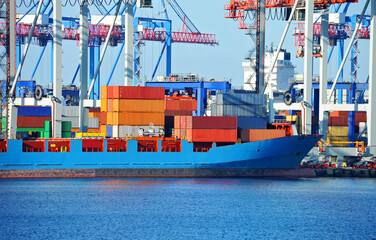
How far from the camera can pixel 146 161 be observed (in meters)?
67.4

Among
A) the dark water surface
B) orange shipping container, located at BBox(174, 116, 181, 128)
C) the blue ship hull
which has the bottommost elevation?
the dark water surface

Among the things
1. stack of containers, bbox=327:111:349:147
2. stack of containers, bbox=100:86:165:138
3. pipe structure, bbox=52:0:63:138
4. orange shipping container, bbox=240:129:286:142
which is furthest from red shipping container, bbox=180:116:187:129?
stack of containers, bbox=327:111:349:147

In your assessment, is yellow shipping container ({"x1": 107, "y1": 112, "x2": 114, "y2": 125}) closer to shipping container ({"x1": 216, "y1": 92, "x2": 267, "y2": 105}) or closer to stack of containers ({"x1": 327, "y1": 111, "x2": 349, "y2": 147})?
shipping container ({"x1": 216, "y1": 92, "x2": 267, "y2": 105})

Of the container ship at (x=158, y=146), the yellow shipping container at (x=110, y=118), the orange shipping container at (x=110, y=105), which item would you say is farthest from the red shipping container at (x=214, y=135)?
the orange shipping container at (x=110, y=105)

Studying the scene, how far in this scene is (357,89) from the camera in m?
92.3

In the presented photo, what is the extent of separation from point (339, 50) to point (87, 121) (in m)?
42.3

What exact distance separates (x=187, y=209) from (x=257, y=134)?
15.8m

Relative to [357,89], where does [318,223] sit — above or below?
below

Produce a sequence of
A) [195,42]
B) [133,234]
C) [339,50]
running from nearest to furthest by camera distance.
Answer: [133,234] < [339,50] < [195,42]

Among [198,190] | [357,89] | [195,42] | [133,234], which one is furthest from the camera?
[195,42]

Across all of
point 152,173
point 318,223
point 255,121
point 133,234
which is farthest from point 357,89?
point 133,234

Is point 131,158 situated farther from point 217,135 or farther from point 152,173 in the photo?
point 217,135

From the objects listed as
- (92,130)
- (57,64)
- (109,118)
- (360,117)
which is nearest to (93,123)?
(92,130)

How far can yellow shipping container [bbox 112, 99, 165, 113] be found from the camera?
67.4 metres
